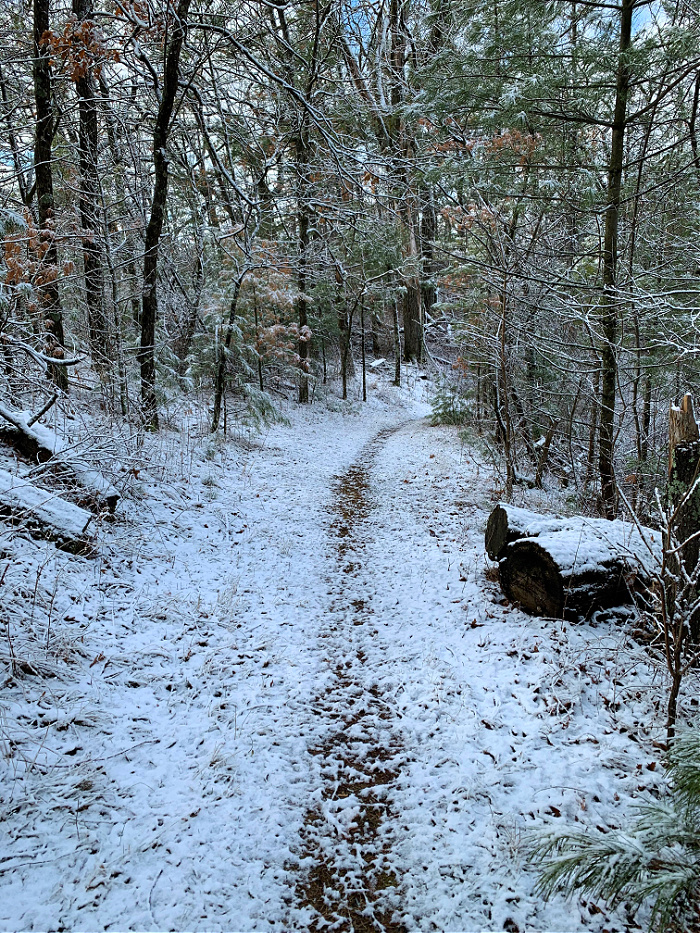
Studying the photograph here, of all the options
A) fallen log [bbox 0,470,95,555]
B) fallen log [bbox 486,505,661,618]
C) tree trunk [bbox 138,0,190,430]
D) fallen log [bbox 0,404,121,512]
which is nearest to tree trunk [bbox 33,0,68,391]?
tree trunk [bbox 138,0,190,430]

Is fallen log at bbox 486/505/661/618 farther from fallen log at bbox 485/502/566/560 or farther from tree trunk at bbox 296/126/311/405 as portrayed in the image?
tree trunk at bbox 296/126/311/405

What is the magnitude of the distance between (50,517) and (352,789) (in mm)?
3877

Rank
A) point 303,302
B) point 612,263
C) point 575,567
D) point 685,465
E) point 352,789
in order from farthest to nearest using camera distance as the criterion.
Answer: point 303,302, point 612,263, point 575,567, point 685,465, point 352,789

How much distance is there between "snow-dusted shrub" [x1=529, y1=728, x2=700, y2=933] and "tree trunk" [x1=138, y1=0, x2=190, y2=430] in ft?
23.7

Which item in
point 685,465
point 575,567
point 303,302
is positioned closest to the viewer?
point 685,465

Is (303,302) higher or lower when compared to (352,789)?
higher

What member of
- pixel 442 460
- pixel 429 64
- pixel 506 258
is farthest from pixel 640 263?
pixel 442 460

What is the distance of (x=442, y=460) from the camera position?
1236 centimetres

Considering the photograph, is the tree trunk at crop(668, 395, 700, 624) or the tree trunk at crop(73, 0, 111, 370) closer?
the tree trunk at crop(668, 395, 700, 624)

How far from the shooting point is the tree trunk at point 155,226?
7.37 metres

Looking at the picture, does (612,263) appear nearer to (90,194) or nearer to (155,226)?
(155,226)

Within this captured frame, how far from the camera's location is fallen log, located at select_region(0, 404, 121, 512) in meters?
5.61

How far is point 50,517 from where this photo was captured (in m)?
5.06

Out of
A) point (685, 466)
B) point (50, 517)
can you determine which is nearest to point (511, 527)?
point (685, 466)
